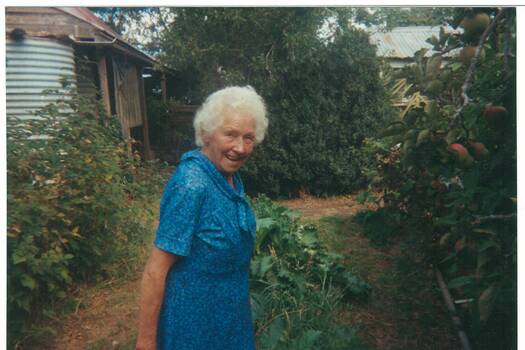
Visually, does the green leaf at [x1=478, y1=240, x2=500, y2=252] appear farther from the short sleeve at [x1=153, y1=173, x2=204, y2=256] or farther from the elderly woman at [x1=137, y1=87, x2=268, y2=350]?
the short sleeve at [x1=153, y1=173, x2=204, y2=256]

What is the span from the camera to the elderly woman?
1.45 metres

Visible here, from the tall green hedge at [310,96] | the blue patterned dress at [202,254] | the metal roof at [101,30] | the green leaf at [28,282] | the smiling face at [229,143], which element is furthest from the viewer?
the tall green hedge at [310,96]

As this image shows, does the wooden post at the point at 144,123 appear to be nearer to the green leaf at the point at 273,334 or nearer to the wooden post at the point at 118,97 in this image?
the wooden post at the point at 118,97

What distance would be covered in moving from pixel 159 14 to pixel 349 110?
3.61 m

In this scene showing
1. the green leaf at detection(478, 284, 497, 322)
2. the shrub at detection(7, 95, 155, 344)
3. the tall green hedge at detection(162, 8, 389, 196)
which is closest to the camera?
the green leaf at detection(478, 284, 497, 322)

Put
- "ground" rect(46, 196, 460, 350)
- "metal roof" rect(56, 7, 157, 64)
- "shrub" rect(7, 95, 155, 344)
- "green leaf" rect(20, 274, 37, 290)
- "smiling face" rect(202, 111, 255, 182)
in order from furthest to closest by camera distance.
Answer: "metal roof" rect(56, 7, 157, 64) < "ground" rect(46, 196, 460, 350) < "shrub" rect(7, 95, 155, 344) < "green leaf" rect(20, 274, 37, 290) < "smiling face" rect(202, 111, 255, 182)

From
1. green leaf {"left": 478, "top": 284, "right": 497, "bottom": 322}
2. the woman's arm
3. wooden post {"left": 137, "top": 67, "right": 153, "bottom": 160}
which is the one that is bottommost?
green leaf {"left": 478, "top": 284, "right": 497, "bottom": 322}

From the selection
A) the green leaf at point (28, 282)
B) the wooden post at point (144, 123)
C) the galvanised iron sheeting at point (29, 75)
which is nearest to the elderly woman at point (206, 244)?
the green leaf at point (28, 282)

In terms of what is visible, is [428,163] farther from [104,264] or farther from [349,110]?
[349,110]

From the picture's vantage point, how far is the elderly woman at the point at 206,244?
145 centimetres

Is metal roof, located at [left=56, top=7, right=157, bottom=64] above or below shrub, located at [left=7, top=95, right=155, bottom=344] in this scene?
above

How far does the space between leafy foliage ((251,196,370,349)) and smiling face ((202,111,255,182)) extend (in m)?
1.45

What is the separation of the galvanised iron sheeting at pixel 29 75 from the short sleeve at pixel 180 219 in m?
1.56

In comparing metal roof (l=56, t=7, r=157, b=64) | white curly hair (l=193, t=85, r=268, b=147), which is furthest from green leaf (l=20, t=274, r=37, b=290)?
metal roof (l=56, t=7, r=157, b=64)
